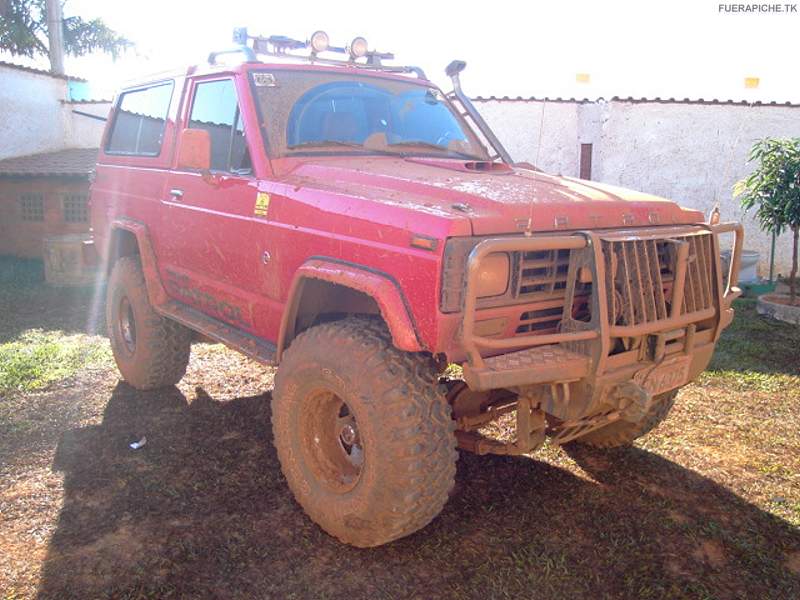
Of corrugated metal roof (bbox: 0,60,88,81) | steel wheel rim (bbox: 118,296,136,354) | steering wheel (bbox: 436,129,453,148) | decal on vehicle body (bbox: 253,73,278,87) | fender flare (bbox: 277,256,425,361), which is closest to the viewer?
fender flare (bbox: 277,256,425,361)

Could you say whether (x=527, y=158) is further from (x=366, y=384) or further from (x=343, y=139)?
(x=366, y=384)

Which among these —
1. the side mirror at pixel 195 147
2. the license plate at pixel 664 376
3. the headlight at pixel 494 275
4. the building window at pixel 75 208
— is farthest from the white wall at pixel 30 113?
the license plate at pixel 664 376

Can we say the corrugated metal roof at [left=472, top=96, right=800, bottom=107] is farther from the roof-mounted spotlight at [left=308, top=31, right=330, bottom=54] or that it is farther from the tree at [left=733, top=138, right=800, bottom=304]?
the roof-mounted spotlight at [left=308, top=31, right=330, bottom=54]

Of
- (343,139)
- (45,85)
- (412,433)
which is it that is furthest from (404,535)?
(45,85)

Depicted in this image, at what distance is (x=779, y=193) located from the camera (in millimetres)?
7734

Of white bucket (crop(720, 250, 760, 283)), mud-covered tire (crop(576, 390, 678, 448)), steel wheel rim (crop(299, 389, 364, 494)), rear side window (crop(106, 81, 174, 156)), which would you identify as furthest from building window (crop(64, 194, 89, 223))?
mud-covered tire (crop(576, 390, 678, 448))

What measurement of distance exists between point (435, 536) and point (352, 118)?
233cm

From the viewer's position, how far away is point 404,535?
3.01 meters

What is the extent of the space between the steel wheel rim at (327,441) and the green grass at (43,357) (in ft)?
9.76

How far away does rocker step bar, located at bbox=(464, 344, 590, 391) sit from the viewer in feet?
8.52

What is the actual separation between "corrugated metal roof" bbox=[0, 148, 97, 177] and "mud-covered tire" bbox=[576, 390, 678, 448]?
9.97 m

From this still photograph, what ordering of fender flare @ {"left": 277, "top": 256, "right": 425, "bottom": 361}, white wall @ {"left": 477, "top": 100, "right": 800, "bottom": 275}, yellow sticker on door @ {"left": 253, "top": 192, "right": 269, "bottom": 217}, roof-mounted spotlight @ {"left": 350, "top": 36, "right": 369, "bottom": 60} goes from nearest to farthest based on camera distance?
fender flare @ {"left": 277, "top": 256, "right": 425, "bottom": 361} → yellow sticker on door @ {"left": 253, "top": 192, "right": 269, "bottom": 217} → roof-mounted spotlight @ {"left": 350, "top": 36, "right": 369, "bottom": 60} → white wall @ {"left": 477, "top": 100, "right": 800, "bottom": 275}

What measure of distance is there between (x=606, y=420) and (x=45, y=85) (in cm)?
1400

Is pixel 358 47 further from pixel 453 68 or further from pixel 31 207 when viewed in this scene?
pixel 31 207
